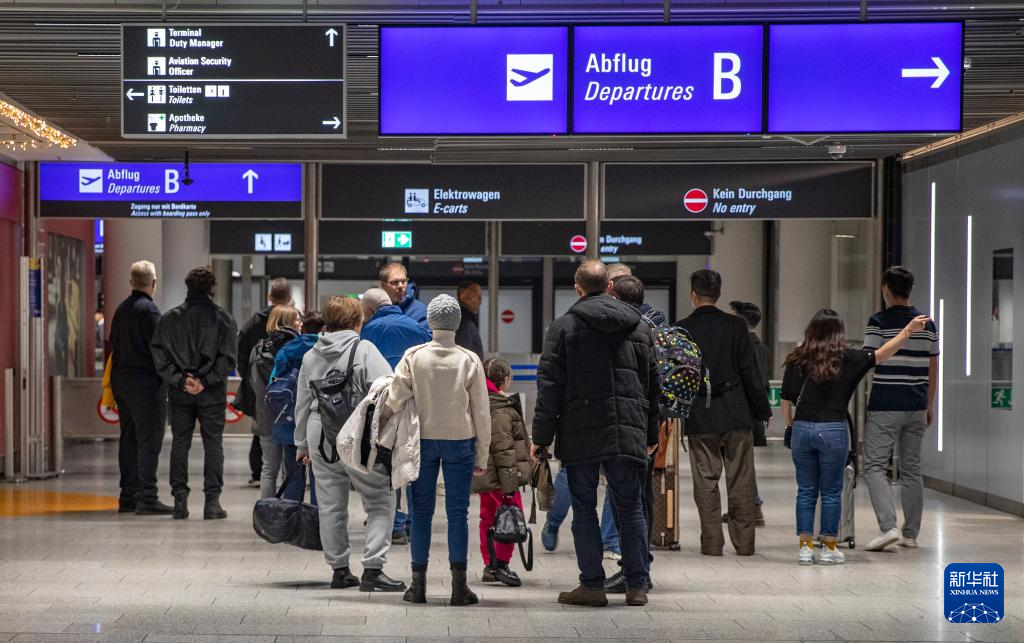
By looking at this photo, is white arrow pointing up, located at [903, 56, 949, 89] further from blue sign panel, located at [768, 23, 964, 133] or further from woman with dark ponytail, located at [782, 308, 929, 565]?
woman with dark ponytail, located at [782, 308, 929, 565]

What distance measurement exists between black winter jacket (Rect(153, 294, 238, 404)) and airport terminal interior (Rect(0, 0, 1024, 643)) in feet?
0.08

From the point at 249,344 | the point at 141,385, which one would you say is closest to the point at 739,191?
the point at 249,344

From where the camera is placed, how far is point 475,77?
7.54 m

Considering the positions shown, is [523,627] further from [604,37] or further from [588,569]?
[604,37]

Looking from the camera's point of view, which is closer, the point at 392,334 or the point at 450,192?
the point at 392,334

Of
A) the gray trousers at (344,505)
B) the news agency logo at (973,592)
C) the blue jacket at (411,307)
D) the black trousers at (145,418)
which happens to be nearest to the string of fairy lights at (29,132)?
the black trousers at (145,418)

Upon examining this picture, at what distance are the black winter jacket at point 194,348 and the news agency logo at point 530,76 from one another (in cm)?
319

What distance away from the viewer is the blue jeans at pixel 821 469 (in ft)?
25.9

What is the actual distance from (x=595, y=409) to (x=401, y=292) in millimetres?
2328

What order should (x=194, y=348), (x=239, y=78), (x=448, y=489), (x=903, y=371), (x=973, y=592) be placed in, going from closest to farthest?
(x=973, y=592) < (x=448, y=489) < (x=239, y=78) < (x=903, y=371) < (x=194, y=348)

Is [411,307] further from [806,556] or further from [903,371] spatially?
[903,371]

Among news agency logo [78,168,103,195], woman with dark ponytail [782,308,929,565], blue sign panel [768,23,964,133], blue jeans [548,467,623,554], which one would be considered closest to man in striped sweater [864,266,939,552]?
woman with dark ponytail [782,308,929,565]

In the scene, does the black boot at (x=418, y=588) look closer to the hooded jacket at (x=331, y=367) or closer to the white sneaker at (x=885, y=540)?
the hooded jacket at (x=331, y=367)

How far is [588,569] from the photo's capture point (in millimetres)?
6523
